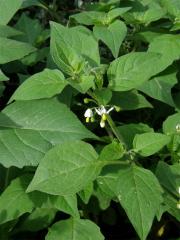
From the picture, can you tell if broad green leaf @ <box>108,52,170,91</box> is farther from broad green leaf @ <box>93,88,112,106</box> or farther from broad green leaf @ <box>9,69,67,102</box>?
broad green leaf @ <box>9,69,67,102</box>

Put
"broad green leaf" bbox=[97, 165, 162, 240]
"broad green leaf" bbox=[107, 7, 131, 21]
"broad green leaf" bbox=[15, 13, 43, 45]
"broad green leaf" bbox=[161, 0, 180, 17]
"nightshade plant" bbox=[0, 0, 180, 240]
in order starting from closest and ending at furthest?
"broad green leaf" bbox=[97, 165, 162, 240] < "nightshade plant" bbox=[0, 0, 180, 240] < "broad green leaf" bbox=[107, 7, 131, 21] < "broad green leaf" bbox=[161, 0, 180, 17] < "broad green leaf" bbox=[15, 13, 43, 45]

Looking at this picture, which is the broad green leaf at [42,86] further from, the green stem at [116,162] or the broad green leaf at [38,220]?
the broad green leaf at [38,220]

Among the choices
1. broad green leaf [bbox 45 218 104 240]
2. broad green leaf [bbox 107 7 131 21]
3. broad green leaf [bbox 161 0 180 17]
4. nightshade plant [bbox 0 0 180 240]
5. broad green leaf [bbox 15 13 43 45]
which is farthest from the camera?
broad green leaf [bbox 15 13 43 45]

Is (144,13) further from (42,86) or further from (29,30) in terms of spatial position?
(42,86)

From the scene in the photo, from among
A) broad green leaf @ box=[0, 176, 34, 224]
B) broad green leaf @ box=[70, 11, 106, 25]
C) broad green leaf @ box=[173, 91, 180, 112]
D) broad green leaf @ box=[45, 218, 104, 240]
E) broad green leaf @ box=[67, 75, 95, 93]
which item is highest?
broad green leaf @ box=[67, 75, 95, 93]

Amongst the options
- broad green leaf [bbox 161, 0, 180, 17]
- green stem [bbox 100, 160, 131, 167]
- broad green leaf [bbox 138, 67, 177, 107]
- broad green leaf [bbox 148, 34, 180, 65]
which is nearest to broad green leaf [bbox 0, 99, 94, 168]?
green stem [bbox 100, 160, 131, 167]

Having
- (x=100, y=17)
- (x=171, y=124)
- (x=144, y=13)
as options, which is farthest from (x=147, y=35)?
(x=171, y=124)
